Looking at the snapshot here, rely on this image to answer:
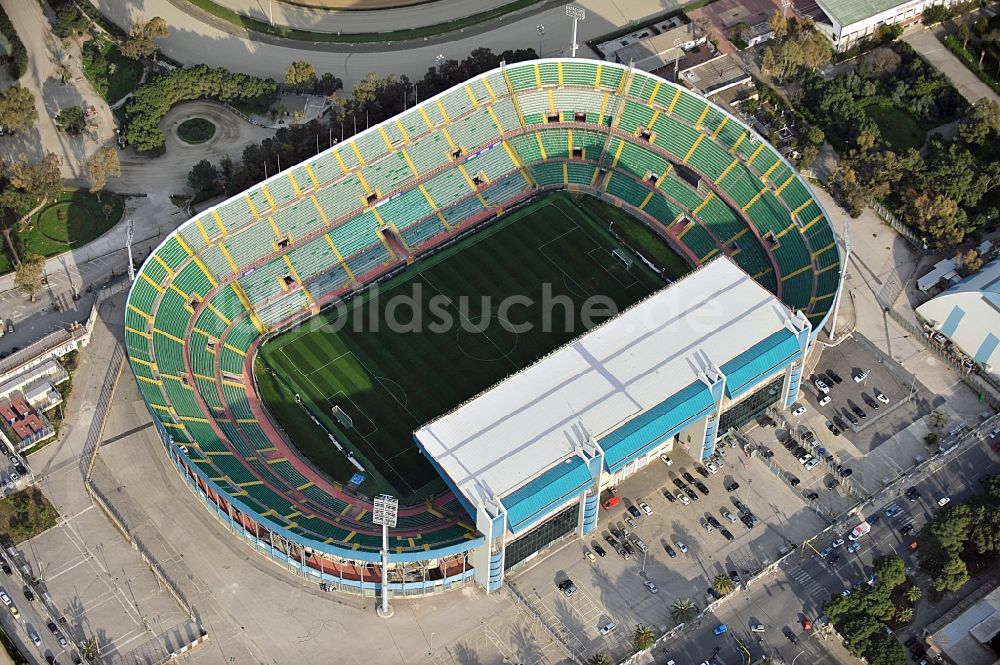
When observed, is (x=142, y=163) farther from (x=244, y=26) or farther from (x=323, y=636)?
(x=323, y=636)

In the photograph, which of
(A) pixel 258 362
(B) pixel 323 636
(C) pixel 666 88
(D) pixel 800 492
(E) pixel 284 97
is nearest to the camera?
(B) pixel 323 636

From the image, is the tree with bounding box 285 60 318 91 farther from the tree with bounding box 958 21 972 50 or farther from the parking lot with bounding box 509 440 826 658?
the tree with bounding box 958 21 972 50

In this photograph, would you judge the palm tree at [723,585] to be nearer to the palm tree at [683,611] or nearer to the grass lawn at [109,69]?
the palm tree at [683,611]

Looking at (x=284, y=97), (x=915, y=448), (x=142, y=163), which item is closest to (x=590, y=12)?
(x=284, y=97)

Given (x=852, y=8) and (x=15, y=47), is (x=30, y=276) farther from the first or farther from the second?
(x=852, y=8)

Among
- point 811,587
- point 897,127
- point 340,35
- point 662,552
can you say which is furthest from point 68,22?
point 811,587

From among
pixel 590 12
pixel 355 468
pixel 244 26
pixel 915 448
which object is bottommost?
pixel 915 448
